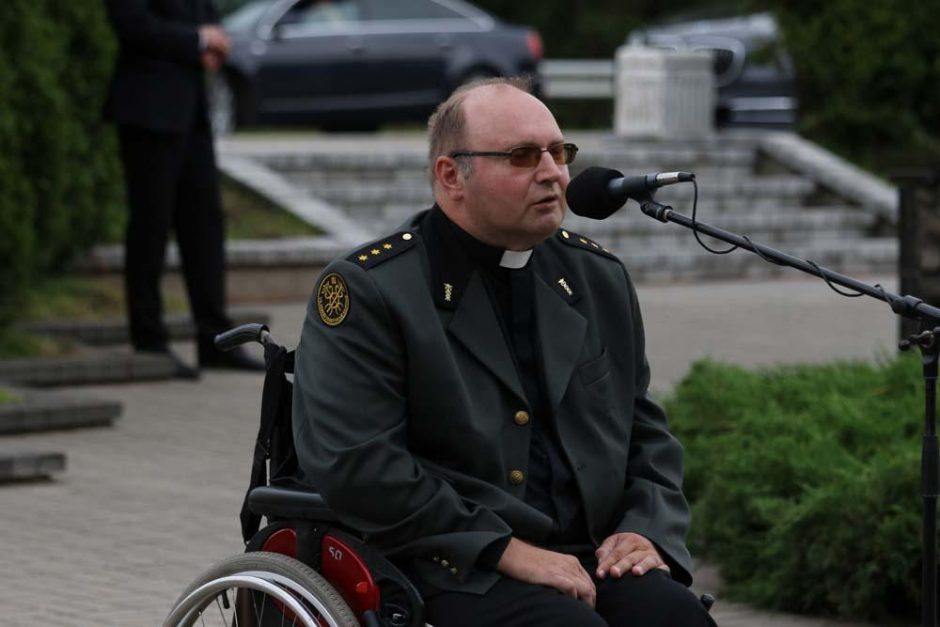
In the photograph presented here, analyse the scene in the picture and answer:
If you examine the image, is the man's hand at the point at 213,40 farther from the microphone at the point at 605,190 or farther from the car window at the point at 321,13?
the car window at the point at 321,13

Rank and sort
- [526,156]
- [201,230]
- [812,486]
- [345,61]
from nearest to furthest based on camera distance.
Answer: [526,156], [812,486], [201,230], [345,61]

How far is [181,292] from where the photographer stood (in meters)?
12.3

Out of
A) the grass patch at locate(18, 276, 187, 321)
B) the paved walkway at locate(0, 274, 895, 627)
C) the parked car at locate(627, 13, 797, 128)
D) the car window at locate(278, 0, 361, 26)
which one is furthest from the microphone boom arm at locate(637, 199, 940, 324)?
the parked car at locate(627, 13, 797, 128)

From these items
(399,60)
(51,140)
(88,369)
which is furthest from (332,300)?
(399,60)

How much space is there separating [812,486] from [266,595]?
2.49 metres

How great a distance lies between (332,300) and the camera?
3971 millimetres

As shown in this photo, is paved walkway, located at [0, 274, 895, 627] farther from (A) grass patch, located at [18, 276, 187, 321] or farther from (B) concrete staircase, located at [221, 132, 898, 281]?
(B) concrete staircase, located at [221, 132, 898, 281]

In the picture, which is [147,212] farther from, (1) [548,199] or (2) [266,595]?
(1) [548,199]

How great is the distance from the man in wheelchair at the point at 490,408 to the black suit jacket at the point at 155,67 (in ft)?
19.1

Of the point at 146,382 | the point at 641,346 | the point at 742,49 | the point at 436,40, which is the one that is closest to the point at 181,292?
the point at 146,382

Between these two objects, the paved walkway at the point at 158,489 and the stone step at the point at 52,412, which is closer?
the paved walkway at the point at 158,489

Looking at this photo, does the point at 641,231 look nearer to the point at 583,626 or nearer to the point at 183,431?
the point at 183,431

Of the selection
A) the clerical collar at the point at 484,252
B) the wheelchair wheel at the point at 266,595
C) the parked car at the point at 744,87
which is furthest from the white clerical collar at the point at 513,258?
the parked car at the point at 744,87

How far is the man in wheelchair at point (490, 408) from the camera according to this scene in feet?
12.8
